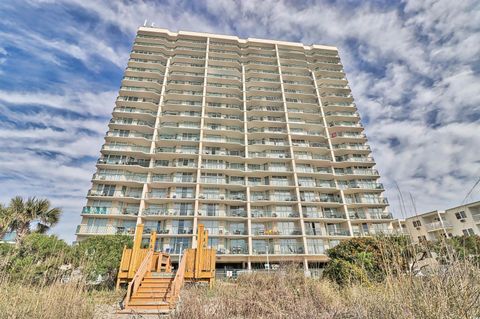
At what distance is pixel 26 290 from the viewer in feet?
21.7

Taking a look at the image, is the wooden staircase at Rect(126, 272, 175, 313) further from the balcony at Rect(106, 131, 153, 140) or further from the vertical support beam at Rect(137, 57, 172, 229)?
the balcony at Rect(106, 131, 153, 140)

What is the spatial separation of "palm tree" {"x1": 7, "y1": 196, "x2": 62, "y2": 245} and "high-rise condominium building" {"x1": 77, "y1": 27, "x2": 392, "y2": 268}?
7.65m

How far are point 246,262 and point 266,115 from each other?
81.2 feet

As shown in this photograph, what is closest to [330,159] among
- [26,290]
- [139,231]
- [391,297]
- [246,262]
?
[246,262]

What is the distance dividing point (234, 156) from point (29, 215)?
78.4 ft

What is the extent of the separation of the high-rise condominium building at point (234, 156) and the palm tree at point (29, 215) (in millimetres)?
7653

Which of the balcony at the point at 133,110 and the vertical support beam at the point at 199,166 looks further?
the balcony at the point at 133,110

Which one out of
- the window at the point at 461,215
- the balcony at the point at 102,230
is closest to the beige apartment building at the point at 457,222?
the window at the point at 461,215

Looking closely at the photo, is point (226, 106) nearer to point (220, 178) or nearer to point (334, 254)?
point (220, 178)

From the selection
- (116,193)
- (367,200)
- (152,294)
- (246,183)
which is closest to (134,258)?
(152,294)

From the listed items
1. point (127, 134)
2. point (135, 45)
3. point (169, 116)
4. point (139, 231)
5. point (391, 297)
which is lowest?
point (391, 297)

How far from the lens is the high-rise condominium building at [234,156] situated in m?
30.7

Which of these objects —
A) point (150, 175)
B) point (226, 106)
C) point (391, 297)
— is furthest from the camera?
point (226, 106)

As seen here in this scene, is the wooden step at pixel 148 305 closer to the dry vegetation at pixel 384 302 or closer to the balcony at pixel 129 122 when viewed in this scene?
the dry vegetation at pixel 384 302
